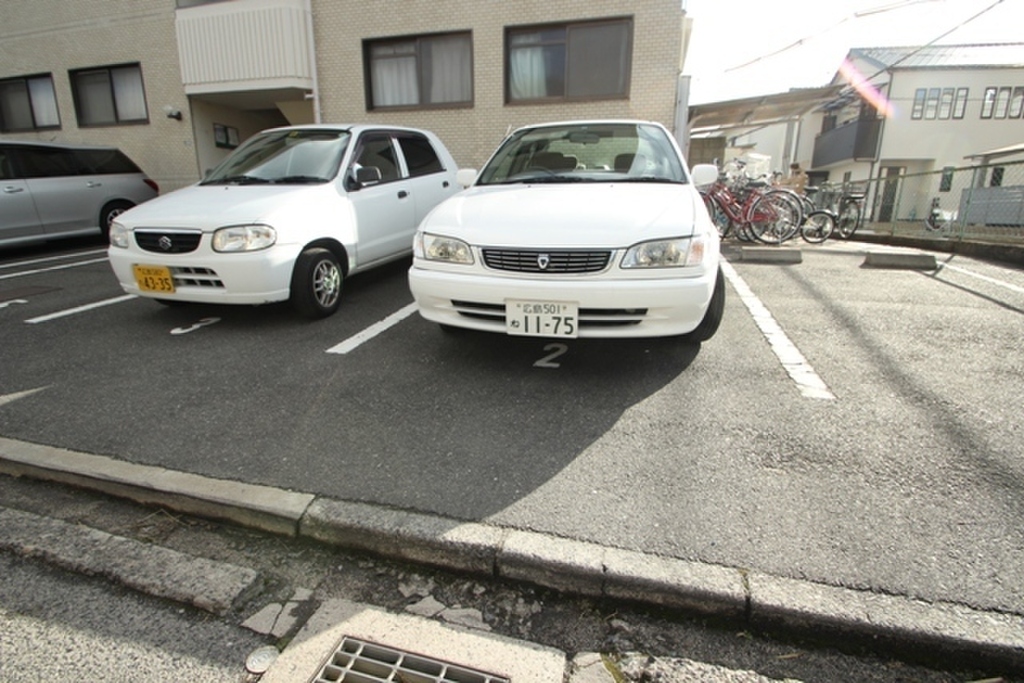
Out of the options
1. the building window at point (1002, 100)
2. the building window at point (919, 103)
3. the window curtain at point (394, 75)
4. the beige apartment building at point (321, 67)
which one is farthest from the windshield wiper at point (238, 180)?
the building window at point (1002, 100)

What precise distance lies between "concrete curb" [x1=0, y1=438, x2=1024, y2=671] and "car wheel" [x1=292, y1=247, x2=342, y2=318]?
79.4 inches

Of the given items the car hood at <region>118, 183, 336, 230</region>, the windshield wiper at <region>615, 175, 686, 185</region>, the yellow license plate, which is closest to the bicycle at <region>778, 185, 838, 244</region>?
the windshield wiper at <region>615, 175, 686, 185</region>

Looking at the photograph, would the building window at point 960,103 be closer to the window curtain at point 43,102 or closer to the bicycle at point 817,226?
the bicycle at point 817,226

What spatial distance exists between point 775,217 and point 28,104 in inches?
647

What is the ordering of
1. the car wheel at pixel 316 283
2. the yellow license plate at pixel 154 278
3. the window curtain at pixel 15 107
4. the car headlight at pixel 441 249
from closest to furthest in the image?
1. the car headlight at pixel 441 249
2. the yellow license plate at pixel 154 278
3. the car wheel at pixel 316 283
4. the window curtain at pixel 15 107

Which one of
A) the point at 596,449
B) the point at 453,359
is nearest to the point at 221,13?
the point at 453,359

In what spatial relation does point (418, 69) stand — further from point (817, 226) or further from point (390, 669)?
point (390, 669)

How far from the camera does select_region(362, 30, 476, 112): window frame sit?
9.82 meters

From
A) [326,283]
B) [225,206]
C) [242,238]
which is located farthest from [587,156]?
[225,206]

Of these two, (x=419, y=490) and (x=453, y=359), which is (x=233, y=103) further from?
(x=419, y=490)

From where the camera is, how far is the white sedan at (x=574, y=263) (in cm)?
283

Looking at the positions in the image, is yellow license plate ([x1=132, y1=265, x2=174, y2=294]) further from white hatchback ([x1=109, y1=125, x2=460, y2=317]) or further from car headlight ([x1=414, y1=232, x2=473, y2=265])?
car headlight ([x1=414, y1=232, x2=473, y2=265])

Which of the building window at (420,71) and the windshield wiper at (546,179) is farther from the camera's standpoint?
the building window at (420,71)

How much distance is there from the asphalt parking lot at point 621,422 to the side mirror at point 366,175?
1186 millimetres
